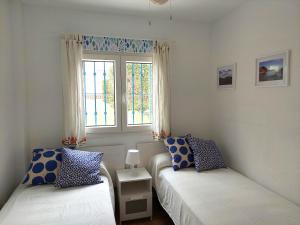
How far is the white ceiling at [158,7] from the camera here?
2.46 meters

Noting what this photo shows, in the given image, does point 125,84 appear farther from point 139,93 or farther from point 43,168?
point 43,168

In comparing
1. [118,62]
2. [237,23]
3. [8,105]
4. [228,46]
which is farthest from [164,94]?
[8,105]

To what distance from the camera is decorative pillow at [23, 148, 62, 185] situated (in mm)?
2205

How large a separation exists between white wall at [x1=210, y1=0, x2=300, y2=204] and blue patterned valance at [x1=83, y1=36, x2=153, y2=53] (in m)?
1.06

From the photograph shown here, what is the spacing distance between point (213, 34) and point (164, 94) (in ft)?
3.91

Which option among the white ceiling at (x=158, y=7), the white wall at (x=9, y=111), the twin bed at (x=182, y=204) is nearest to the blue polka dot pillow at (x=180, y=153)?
the twin bed at (x=182, y=204)

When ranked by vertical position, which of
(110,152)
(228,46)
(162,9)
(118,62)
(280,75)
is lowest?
(110,152)

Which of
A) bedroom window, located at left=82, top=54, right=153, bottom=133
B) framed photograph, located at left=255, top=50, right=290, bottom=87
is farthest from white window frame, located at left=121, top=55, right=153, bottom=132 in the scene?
framed photograph, located at left=255, top=50, right=290, bottom=87

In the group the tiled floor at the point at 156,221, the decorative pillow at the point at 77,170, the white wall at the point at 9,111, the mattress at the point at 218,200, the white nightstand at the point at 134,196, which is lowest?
the tiled floor at the point at 156,221

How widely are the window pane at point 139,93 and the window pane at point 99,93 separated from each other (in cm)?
22

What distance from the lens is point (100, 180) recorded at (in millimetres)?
2277

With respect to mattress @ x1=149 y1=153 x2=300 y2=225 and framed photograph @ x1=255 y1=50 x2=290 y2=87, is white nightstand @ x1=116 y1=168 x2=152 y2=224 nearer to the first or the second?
mattress @ x1=149 y1=153 x2=300 y2=225

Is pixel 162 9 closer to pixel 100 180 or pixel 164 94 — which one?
pixel 164 94

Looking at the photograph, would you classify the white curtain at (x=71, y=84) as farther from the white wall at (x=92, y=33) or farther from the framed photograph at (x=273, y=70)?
the framed photograph at (x=273, y=70)
